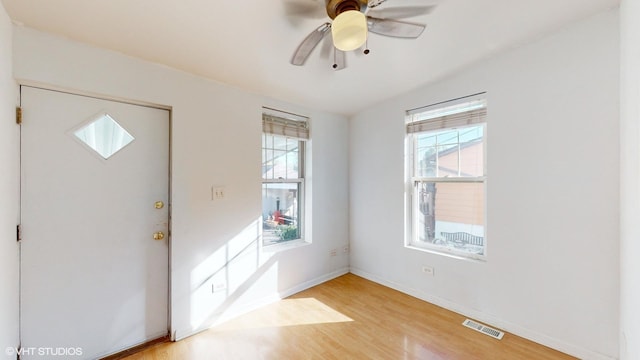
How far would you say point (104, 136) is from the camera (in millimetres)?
1909

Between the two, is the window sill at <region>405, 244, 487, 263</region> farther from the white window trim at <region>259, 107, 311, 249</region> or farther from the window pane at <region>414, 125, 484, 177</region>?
the white window trim at <region>259, 107, 311, 249</region>

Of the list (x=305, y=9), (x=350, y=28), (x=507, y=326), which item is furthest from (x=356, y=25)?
(x=507, y=326)

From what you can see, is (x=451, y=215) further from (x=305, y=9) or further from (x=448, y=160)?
(x=305, y=9)

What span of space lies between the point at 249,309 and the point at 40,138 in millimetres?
2154

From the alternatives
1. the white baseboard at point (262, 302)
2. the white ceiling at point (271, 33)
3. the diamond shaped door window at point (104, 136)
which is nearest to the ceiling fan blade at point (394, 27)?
the white ceiling at point (271, 33)

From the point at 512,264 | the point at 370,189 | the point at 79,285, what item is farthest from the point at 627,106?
the point at 79,285

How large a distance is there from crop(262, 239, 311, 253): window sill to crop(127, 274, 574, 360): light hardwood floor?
57cm

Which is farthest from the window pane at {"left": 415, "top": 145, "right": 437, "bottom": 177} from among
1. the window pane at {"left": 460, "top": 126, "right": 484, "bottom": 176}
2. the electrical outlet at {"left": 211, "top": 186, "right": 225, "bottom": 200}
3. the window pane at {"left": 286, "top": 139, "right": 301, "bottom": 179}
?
the electrical outlet at {"left": 211, "top": 186, "right": 225, "bottom": 200}

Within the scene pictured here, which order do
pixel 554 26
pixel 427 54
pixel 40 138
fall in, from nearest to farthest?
pixel 40 138 → pixel 554 26 → pixel 427 54

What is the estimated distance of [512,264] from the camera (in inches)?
88.4

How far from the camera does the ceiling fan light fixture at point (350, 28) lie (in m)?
1.20

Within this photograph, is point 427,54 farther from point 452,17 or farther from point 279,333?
point 279,333

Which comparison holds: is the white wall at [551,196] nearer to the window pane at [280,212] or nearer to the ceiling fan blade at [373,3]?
the ceiling fan blade at [373,3]

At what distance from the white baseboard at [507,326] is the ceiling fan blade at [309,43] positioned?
105 inches
